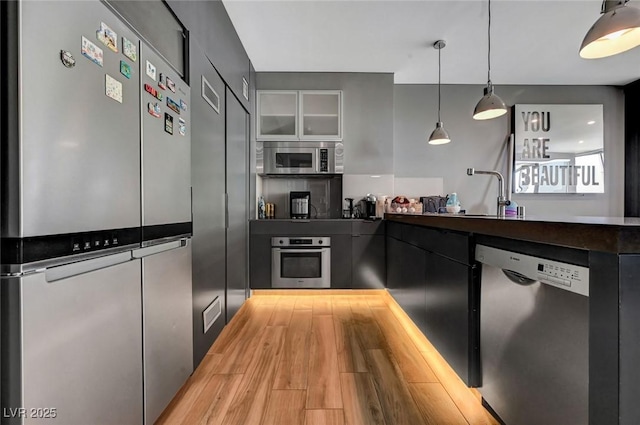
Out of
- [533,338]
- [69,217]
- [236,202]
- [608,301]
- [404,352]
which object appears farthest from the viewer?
[236,202]

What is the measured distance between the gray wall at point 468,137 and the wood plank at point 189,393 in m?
3.03

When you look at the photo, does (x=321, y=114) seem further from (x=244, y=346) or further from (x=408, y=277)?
(x=244, y=346)

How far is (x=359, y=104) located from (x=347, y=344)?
267 cm

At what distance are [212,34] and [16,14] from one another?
1563mm

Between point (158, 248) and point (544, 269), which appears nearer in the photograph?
point (544, 269)

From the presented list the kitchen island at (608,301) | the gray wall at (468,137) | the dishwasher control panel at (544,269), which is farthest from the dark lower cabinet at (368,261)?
the kitchen island at (608,301)

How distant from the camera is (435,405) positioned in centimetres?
144

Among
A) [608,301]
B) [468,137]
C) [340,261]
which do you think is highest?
[468,137]

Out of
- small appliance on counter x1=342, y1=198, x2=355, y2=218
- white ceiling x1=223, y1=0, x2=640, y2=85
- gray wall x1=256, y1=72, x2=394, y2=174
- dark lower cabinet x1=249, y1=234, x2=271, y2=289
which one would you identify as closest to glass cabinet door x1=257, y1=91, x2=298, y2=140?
gray wall x1=256, y1=72, x2=394, y2=174

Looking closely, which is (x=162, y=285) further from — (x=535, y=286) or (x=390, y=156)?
(x=390, y=156)

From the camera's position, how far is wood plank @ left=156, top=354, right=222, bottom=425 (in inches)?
53.5

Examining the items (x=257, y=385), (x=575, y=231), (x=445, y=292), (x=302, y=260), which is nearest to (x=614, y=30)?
(x=575, y=231)

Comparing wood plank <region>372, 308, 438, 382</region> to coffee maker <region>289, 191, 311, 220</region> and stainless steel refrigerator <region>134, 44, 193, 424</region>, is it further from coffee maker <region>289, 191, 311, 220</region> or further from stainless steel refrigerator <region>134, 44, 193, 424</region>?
coffee maker <region>289, 191, 311, 220</region>

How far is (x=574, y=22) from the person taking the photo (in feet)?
8.46
